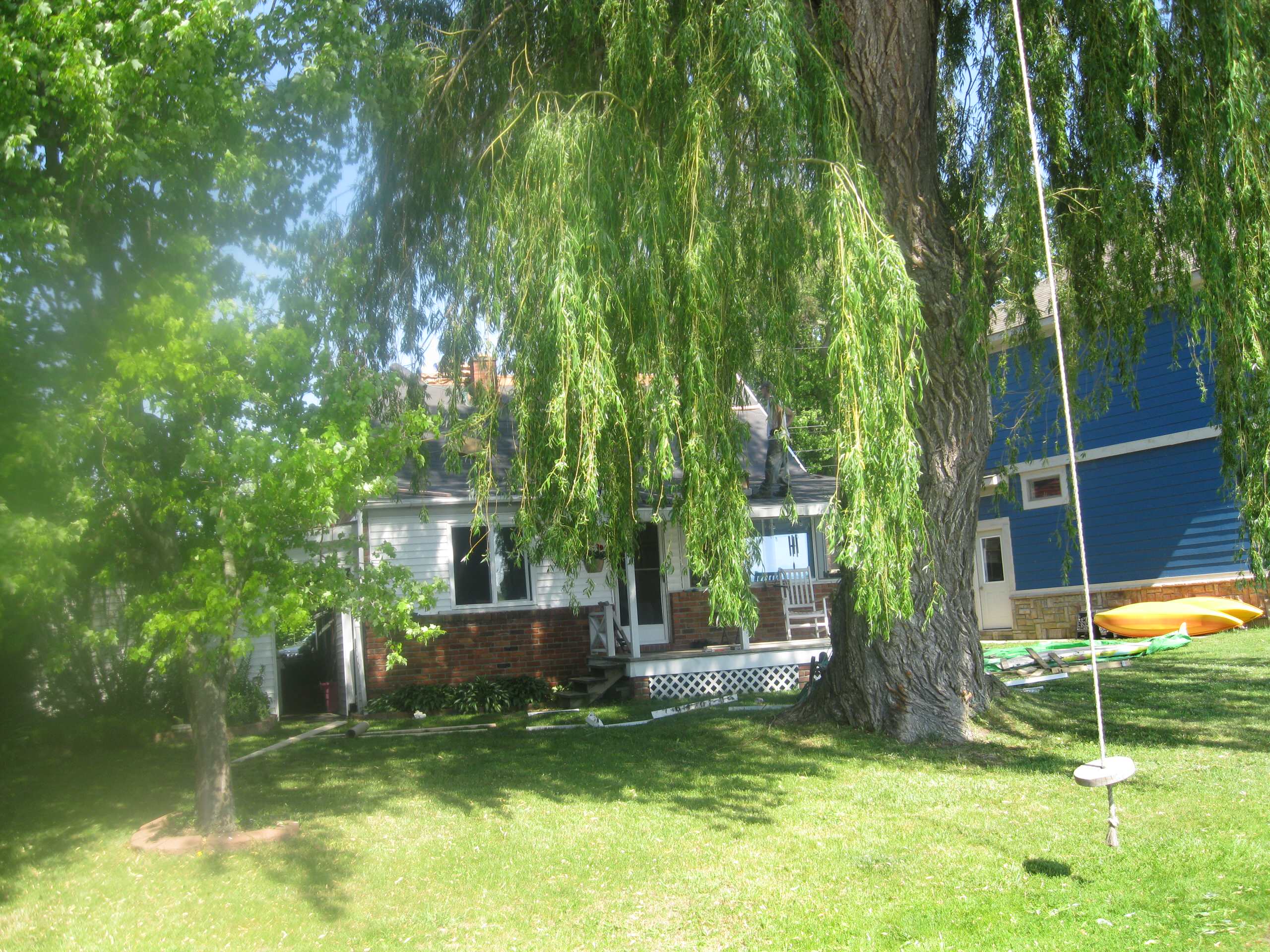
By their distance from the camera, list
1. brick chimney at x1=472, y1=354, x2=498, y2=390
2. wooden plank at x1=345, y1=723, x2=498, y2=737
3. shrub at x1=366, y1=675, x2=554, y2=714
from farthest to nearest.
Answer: shrub at x1=366, y1=675, x2=554, y2=714
wooden plank at x1=345, y1=723, x2=498, y2=737
brick chimney at x1=472, y1=354, x2=498, y2=390

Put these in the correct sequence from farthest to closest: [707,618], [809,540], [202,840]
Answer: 1. [809,540]
2. [707,618]
3. [202,840]

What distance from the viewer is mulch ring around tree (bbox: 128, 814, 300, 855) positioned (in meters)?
7.01

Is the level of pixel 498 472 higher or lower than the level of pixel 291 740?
higher

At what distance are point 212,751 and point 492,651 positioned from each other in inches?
326

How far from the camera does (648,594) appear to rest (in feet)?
55.3

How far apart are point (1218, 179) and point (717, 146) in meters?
3.79

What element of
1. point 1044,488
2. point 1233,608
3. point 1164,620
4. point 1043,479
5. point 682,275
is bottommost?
point 1164,620

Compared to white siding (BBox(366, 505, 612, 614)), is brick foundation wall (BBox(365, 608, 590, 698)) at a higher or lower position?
lower

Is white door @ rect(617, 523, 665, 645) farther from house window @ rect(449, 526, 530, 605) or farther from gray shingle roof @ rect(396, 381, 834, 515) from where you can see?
house window @ rect(449, 526, 530, 605)

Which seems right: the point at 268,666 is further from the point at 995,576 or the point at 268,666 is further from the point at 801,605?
the point at 995,576

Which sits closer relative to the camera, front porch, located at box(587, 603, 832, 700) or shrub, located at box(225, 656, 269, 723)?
shrub, located at box(225, 656, 269, 723)

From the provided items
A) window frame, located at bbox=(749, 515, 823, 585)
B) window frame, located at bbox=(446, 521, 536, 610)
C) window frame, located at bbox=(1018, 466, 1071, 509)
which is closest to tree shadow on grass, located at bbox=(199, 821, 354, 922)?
window frame, located at bbox=(446, 521, 536, 610)

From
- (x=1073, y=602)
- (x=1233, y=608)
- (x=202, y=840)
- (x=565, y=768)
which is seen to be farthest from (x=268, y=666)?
(x=1233, y=608)

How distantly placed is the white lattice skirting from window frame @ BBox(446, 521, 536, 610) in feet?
7.35
